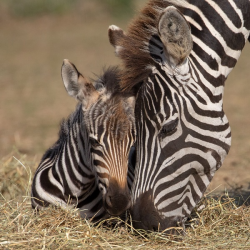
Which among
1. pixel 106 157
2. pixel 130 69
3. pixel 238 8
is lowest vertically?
pixel 106 157

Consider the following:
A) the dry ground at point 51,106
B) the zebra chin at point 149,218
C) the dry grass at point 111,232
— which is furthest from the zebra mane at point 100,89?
the zebra chin at point 149,218

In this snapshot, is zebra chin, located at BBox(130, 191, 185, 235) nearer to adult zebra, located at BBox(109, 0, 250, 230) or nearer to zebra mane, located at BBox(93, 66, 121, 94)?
adult zebra, located at BBox(109, 0, 250, 230)

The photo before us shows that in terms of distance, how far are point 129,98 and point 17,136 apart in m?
7.34

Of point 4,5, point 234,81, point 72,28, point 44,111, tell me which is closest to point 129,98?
point 44,111

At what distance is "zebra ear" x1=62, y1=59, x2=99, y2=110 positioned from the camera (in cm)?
473

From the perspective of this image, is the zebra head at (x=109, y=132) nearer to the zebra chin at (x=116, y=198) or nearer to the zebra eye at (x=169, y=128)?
the zebra chin at (x=116, y=198)

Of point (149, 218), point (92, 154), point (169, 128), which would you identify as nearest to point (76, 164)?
point (92, 154)

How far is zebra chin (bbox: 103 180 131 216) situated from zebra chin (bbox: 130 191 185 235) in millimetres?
106

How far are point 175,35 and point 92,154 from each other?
4.69ft

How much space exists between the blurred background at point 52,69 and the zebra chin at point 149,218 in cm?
167

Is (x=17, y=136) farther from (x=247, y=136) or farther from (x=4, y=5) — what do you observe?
(x=4, y=5)

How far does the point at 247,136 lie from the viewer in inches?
449

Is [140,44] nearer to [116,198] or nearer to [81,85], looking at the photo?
[81,85]

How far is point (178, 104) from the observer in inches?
162
